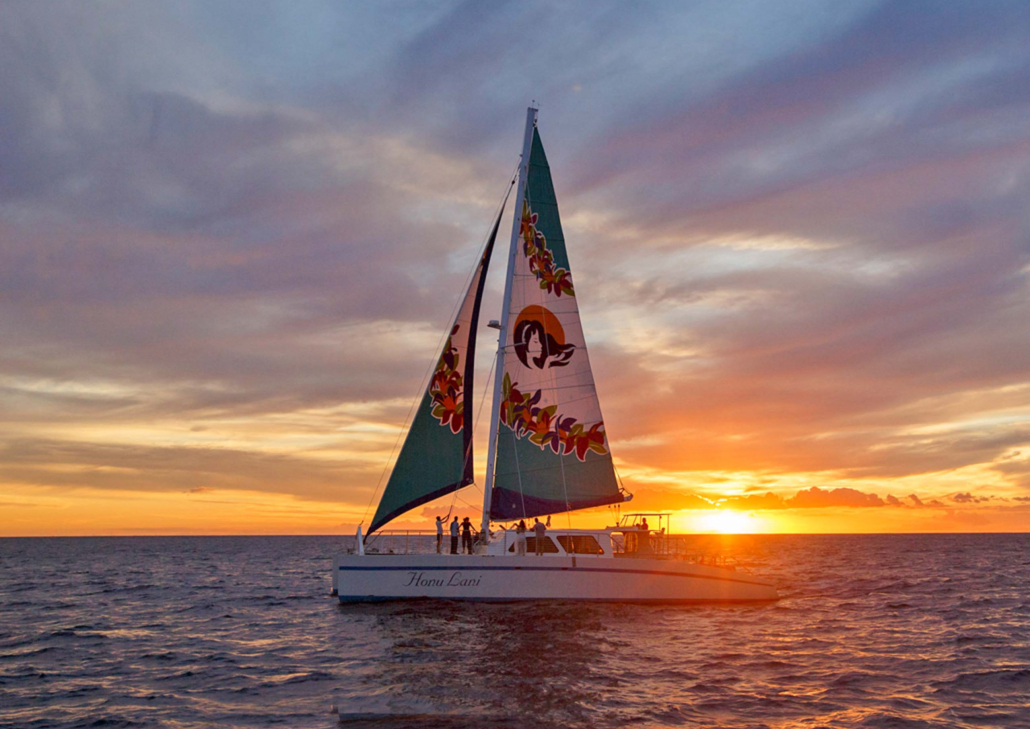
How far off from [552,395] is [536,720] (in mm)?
16999

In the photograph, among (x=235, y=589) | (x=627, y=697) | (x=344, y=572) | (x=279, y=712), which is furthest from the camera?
(x=235, y=589)

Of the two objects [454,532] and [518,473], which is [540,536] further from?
[454,532]

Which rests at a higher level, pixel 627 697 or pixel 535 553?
pixel 535 553

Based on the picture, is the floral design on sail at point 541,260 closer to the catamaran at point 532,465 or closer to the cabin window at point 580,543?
the catamaran at point 532,465

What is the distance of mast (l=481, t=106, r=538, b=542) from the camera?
1125 inches

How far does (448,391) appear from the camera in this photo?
29.5m

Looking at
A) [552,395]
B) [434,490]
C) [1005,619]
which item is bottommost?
[1005,619]

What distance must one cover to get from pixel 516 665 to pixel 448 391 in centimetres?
1250

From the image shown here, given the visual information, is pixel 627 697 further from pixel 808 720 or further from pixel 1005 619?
pixel 1005 619

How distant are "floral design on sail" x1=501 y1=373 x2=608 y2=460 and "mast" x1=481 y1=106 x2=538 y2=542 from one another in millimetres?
517

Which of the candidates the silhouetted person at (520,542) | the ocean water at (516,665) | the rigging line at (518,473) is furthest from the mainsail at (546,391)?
the ocean water at (516,665)

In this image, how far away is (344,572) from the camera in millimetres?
26531

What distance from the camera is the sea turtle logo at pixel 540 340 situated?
98.5ft

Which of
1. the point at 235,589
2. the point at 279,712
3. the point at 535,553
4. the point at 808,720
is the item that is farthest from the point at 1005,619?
the point at 235,589
